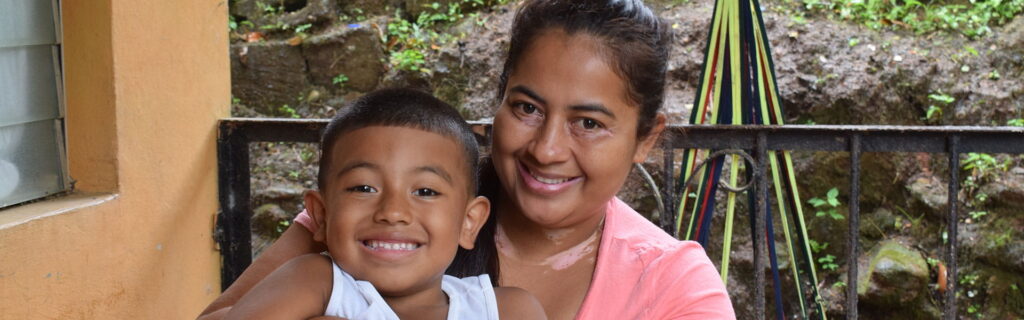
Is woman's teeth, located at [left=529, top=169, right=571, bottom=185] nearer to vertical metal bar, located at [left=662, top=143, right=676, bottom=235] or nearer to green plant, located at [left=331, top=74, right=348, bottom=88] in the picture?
vertical metal bar, located at [left=662, top=143, right=676, bottom=235]

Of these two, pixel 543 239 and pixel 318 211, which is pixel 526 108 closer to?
pixel 543 239

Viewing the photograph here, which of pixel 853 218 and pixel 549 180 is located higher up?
pixel 549 180

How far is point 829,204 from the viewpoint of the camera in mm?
5012

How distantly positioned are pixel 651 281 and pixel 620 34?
0.50 m

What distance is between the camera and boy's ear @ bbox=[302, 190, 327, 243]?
5.44 ft

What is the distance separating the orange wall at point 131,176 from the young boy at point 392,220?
111cm

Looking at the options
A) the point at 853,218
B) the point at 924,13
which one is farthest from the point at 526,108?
the point at 924,13

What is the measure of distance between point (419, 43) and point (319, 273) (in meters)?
4.81

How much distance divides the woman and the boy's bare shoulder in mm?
147

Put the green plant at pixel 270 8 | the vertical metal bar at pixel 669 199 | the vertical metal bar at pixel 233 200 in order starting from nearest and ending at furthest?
the vertical metal bar at pixel 669 199
the vertical metal bar at pixel 233 200
the green plant at pixel 270 8

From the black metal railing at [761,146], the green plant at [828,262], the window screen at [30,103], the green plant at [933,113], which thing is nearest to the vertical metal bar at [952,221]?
the black metal railing at [761,146]

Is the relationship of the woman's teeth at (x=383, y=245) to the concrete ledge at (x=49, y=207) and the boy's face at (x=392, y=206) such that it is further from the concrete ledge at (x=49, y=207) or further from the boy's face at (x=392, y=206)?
the concrete ledge at (x=49, y=207)

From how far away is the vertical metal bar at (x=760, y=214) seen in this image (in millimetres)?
2570

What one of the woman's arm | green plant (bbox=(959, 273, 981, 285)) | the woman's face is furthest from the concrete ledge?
green plant (bbox=(959, 273, 981, 285))
